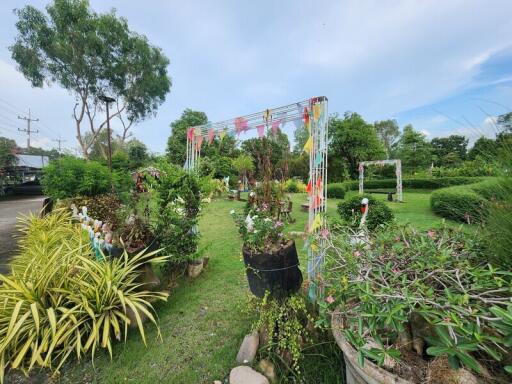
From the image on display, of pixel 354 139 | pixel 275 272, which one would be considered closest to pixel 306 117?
pixel 275 272

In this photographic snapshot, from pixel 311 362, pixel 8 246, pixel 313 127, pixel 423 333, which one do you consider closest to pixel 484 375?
pixel 423 333

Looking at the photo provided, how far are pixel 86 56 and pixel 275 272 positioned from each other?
15.0 metres

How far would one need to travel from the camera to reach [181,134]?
19.8 meters

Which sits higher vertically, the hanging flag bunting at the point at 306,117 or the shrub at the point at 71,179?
the hanging flag bunting at the point at 306,117

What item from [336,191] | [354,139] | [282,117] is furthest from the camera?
[354,139]

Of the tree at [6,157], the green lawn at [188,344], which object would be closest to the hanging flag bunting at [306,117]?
the green lawn at [188,344]

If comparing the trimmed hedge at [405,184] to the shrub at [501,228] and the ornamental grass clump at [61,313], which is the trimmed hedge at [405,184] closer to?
the shrub at [501,228]

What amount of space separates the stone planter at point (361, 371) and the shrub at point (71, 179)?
6000mm

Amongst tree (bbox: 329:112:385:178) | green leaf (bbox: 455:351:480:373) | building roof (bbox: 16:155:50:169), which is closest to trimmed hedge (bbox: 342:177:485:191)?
tree (bbox: 329:112:385:178)

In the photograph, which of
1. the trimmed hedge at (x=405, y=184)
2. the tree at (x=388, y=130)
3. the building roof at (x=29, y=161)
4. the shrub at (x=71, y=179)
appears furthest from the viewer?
the tree at (x=388, y=130)

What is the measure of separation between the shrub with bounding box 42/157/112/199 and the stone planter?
6.00 meters

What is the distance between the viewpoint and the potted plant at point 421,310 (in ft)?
2.39

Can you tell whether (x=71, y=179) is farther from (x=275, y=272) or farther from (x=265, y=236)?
(x=275, y=272)

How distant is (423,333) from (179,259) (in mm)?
2323
